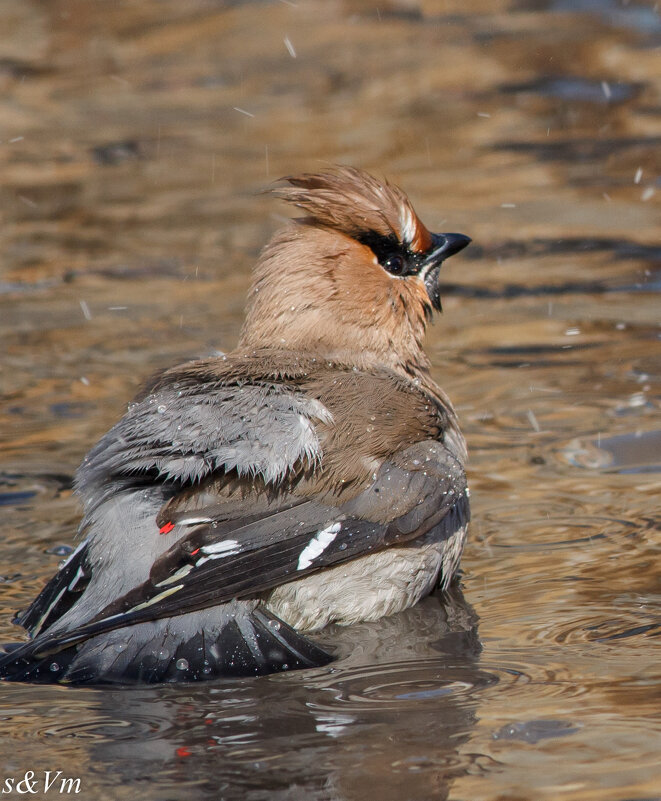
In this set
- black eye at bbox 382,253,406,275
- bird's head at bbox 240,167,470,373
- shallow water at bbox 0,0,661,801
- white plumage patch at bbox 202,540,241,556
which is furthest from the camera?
black eye at bbox 382,253,406,275

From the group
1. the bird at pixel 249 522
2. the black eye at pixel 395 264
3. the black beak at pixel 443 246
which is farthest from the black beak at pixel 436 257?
the bird at pixel 249 522

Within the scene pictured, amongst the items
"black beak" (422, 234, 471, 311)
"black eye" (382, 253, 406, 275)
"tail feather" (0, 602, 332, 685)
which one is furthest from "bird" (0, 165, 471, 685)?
"black beak" (422, 234, 471, 311)

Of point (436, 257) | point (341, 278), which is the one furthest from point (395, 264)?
point (341, 278)

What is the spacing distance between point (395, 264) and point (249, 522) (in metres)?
1.87

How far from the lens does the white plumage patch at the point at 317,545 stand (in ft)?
15.0

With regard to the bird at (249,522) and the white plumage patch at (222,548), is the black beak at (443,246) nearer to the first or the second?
the bird at (249,522)

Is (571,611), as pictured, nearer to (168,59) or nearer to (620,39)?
(620,39)

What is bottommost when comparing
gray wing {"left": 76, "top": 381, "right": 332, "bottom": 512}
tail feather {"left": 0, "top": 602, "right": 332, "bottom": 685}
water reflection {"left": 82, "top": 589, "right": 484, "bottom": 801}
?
water reflection {"left": 82, "top": 589, "right": 484, "bottom": 801}

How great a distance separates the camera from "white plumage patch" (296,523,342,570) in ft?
15.0

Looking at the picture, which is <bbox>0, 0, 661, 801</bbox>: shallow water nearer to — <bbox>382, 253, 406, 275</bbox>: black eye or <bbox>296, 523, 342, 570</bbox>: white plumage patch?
<bbox>296, 523, 342, 570</bbox>: white plumage patch

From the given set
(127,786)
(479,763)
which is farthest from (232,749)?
(479,763)

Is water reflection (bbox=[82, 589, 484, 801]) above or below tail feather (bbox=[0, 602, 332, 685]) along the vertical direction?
below

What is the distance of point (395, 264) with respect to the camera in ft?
19.8

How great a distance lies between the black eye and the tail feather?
79.2 inches
